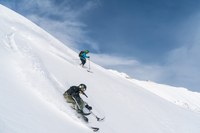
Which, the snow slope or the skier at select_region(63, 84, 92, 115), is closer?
the snow slope

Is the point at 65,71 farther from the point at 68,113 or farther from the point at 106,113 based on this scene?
the point at 68,113

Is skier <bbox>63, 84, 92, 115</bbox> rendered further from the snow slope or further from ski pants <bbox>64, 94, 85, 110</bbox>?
the snow slope

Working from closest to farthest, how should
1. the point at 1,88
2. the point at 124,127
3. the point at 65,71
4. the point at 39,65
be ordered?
1. the point at 1,88
2. the point at 124,127
3. the point at 39,65
4. the point at 65,71

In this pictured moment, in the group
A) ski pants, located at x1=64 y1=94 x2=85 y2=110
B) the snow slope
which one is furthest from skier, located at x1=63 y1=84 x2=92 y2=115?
the snow slope

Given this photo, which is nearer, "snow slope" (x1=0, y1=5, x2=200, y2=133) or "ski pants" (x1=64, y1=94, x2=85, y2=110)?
"snow slope" (x1=0, y1=5, x2=200, y2=133)

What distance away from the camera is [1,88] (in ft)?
31.2

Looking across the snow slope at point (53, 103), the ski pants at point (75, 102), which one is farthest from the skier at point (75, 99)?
the snow slope at point (53, 103)

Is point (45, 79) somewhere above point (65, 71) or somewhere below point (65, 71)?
below

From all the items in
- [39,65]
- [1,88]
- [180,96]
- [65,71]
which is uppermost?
[180,96]

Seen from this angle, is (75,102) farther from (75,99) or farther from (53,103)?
(53,103)

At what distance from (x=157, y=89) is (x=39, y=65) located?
105109mm

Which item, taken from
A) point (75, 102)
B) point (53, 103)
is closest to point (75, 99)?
point (75, 102)

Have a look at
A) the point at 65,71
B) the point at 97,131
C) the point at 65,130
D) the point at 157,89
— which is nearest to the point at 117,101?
the point at 65,71

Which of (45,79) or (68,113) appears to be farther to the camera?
(45,79)
